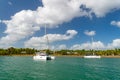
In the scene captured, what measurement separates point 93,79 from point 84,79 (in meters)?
2.16

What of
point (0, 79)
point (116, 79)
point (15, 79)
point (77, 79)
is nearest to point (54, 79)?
point (77, 79)

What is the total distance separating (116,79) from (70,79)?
11.5 meters

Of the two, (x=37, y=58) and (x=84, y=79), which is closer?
(x=84, y=79)

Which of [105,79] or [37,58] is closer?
[105,79]

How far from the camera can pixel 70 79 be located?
4400 centimetres


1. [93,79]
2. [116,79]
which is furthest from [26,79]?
[116,79]

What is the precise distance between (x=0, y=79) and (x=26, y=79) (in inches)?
235

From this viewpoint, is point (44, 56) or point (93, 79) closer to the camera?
point (93, 79)

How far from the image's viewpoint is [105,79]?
45.3 metres

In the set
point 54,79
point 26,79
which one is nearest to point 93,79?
point 54,79

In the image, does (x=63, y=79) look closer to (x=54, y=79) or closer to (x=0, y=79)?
(x=54, y=79)

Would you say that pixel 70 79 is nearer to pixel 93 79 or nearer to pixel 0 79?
pixel 93 79

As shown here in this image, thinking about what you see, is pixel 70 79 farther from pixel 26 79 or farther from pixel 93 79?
pixel 26 79

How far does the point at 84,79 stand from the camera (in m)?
45.0
